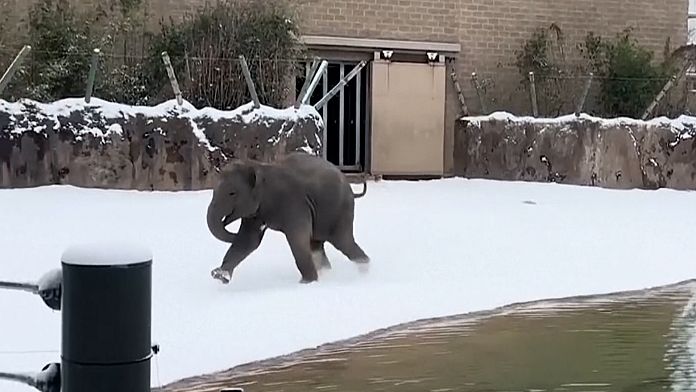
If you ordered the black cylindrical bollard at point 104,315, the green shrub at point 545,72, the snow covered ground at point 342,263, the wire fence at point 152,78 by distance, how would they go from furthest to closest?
the green shrub at point 545,72
the wire fence at point 152,78
the snow covered ground at point 342,263
the black cylindrical bollard at point 104,315

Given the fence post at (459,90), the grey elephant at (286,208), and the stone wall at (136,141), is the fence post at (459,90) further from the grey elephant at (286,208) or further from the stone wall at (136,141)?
the grey elephant at (286,208)

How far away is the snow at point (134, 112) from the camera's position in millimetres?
12734

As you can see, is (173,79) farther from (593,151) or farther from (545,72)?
(545,72)

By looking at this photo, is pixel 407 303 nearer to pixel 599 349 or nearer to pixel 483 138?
pixel 599 349

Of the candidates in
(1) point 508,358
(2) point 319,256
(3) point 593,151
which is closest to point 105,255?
(1) point 508,358

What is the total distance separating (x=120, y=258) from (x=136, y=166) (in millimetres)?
10755

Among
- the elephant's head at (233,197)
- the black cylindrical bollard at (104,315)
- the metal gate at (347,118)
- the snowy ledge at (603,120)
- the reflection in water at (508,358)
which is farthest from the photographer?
the metal gate at (347,118)

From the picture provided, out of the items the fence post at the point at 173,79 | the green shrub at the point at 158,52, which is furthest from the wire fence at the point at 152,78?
the fence post at the point at 173,79

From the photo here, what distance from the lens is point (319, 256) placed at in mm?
9391

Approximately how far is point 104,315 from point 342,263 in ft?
23.8

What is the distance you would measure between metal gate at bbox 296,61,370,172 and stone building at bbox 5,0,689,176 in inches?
0.7

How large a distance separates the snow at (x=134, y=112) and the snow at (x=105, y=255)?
34.2 ft

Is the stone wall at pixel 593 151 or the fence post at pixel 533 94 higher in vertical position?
the fence post at pixel 533 94

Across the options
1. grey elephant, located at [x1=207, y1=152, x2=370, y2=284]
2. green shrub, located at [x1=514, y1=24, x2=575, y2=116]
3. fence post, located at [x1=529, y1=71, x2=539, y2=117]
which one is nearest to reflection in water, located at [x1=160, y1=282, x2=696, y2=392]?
grey elephant, located at [x1=207, y1=152, x2=370, y2=284]
